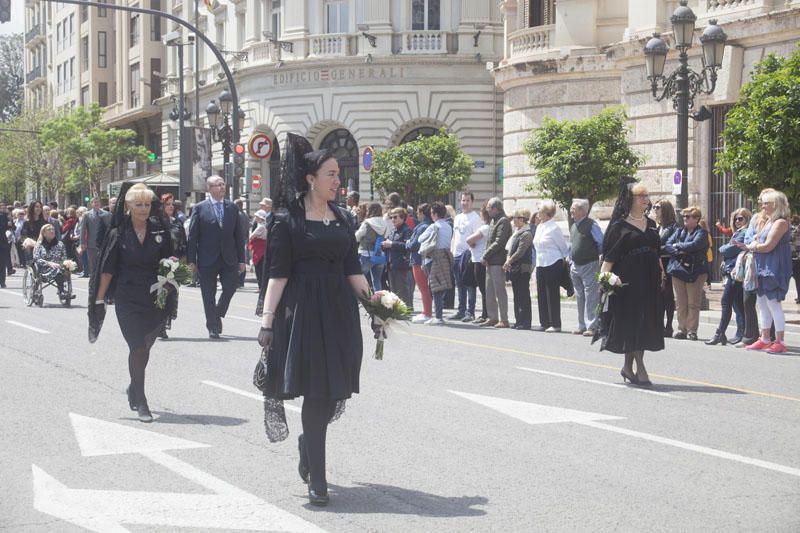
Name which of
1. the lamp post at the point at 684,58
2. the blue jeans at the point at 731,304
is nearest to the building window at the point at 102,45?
the lamp post at the point at 684,58

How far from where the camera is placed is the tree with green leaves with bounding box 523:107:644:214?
87.9 ft

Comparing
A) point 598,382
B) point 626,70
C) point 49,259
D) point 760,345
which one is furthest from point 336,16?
point 598,382

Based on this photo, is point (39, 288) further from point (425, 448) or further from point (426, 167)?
point (426, 167)

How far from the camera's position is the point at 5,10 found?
2664 centimetres

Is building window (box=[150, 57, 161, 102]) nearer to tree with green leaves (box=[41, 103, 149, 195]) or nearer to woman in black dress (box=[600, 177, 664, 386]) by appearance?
tree with green leaves (box=[41, 103, 149, 195])

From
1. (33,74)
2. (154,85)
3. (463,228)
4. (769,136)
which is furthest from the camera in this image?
(33,74)

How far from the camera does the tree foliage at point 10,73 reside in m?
111

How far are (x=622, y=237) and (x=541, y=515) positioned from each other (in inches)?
212

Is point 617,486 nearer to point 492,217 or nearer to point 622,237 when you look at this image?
point 622,237

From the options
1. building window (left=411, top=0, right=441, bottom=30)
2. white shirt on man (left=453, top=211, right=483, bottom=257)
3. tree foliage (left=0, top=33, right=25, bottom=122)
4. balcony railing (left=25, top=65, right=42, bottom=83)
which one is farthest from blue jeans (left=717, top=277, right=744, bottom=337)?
tree foliage (left=0, top=33, right=25, bottom=122)

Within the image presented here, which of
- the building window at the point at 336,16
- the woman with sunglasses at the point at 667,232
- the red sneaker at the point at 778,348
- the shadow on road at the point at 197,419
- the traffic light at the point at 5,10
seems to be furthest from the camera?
the building window at the point at 336,16

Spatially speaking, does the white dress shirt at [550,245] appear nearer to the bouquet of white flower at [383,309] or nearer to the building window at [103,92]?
the bouquet of white flower at [383,309]

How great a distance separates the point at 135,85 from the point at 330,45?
25499mm

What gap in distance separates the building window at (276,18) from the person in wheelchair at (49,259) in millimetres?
25205
